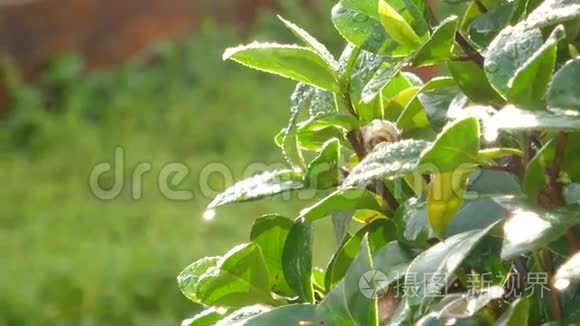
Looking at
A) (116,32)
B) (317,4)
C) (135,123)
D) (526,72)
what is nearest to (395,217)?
(526,72)

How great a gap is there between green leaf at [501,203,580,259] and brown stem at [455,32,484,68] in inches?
5.7

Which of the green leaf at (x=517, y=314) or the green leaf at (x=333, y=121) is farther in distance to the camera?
the green leaf at (x=333, y=121)

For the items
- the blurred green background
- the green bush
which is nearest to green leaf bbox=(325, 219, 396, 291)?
the green bush

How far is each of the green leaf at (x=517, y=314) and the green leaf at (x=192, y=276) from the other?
10.4 inches

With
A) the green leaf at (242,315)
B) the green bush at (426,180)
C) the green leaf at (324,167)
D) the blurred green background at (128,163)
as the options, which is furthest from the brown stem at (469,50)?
the blurred green background at (128,163)

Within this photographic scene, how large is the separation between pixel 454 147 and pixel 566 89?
7 cm

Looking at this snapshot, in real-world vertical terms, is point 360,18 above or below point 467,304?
above

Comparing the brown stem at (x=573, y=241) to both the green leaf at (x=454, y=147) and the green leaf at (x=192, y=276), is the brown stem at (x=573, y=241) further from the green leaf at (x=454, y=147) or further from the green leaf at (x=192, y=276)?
the green leaf at (x=192, y=276)

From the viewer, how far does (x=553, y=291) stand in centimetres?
59

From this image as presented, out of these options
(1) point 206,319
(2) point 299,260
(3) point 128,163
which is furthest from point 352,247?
(3) point 128,163

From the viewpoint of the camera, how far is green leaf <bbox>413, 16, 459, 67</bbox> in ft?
2.09

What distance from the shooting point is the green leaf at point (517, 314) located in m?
0.56

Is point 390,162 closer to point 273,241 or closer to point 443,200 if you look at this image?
point 443,200

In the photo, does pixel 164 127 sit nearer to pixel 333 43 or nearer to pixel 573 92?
pixel 333 43
